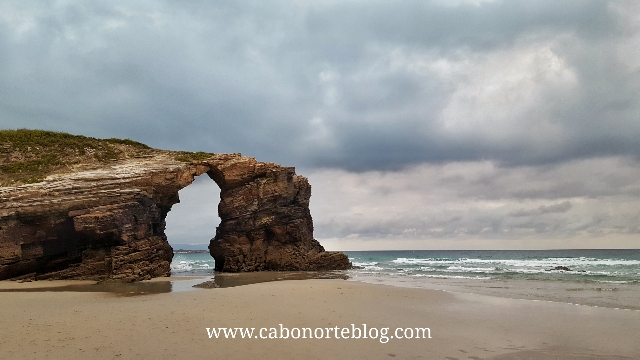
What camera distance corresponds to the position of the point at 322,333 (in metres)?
9.38

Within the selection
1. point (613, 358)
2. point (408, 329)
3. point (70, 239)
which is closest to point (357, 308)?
point (408, 329)

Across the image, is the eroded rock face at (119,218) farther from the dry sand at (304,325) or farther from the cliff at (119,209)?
the dry sand at (304,325)

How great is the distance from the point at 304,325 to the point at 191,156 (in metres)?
25.4

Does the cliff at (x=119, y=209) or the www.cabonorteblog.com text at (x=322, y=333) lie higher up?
the cliff at (x=119, y=209)

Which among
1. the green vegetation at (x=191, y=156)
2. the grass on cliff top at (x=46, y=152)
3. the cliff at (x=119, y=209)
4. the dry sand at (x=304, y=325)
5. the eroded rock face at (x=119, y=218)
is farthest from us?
the green vegetation at (x=191, y=156)

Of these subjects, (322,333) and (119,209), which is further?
(119,209)

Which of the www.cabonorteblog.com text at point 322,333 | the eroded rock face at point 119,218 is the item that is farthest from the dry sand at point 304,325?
the eroded rock face at point 119,218

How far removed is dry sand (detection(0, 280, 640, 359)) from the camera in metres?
7.85

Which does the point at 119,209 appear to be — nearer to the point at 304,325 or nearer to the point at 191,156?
the point at 191,156

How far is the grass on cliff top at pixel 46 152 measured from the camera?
25547 millimetres

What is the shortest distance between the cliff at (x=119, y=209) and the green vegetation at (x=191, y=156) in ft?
0.27

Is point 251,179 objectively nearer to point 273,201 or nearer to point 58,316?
point 273,201

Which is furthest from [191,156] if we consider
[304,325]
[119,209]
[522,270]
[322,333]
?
[522,270]

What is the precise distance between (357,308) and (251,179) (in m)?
24.0
